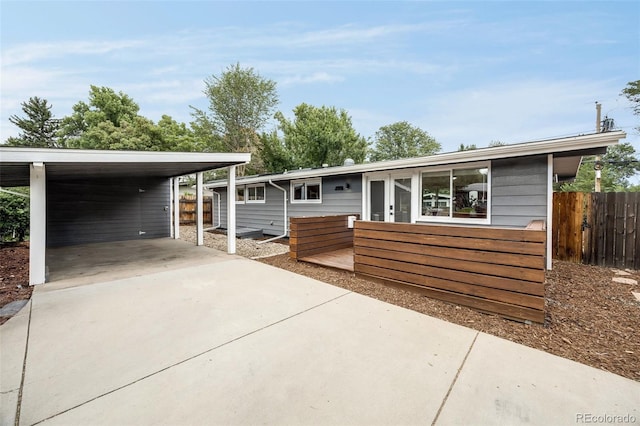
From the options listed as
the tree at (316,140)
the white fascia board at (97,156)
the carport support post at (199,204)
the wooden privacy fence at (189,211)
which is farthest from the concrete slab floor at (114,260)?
the tree at (316,140)

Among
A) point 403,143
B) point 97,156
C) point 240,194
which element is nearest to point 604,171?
point 403,143

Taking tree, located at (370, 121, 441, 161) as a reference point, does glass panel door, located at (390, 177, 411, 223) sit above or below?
below

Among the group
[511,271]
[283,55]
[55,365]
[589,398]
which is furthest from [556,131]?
[55,365]

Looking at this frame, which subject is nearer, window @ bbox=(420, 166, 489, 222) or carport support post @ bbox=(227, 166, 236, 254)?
window @ bbox=(420, 166, 489, 222)

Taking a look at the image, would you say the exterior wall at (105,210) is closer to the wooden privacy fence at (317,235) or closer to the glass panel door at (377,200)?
the wooden privacy fence at (317,235)

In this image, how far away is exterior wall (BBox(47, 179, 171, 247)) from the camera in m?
8.21

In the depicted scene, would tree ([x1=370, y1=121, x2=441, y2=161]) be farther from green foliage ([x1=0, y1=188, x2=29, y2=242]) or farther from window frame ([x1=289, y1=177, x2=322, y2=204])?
green foliage ([x1=0, y1=188, x2=29, y2=242])

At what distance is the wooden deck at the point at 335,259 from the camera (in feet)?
16.7

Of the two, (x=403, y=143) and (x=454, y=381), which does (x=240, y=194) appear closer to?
(x=454, y=381)

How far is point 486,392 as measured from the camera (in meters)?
1.86

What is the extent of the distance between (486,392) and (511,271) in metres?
1.57

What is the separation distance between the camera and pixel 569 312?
126 inches

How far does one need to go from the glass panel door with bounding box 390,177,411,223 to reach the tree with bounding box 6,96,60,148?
36512mm

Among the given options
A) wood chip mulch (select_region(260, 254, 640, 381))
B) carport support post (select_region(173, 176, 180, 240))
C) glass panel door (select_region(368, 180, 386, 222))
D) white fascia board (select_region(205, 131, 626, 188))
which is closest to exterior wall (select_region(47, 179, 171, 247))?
carport support post (select_region(173, 176, 180, 240))
